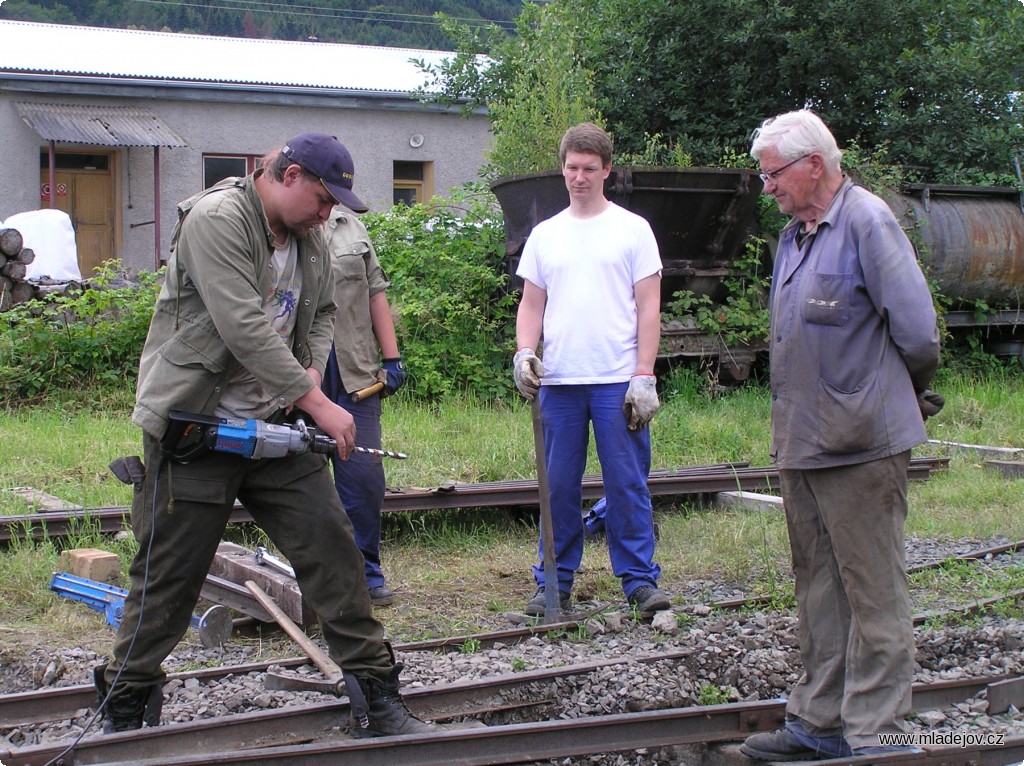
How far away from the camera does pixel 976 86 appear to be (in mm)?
14750

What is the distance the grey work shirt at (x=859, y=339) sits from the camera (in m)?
3.44

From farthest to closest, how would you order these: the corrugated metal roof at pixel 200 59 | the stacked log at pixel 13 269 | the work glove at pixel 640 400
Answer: the corrugated metal roof at pixel 200 59, the stacked log at pixel 13 269, the work glove at pixel 640 400

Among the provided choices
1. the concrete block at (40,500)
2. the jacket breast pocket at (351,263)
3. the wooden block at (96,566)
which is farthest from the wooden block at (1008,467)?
the concrete block at (40,500)

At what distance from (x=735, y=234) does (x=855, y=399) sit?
8.52 m

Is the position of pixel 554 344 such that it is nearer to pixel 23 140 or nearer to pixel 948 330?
pixel 948 330

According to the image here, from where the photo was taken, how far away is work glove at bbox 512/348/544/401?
17.4 ft

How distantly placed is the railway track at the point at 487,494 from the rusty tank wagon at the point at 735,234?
119 inches

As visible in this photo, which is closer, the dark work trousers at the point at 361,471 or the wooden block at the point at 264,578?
the wooden block at the point at 264,578

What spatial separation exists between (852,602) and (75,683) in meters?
3.01

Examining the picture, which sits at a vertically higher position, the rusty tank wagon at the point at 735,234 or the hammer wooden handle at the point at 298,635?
the rusty tank wagon at the point at 735,234

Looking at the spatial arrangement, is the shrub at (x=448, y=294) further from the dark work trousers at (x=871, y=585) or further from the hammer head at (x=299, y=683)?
the dark work trousers at (x=871, y=585)

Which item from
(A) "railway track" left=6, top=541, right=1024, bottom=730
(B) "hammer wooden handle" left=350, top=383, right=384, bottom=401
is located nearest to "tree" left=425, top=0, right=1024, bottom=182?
(A) "railway track" left=6, top=541, right=1024, bottom=730

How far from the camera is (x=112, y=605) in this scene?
5.13m

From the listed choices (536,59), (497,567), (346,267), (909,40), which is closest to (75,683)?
(346,267)
